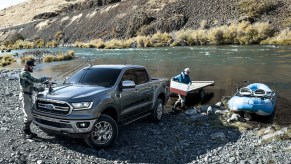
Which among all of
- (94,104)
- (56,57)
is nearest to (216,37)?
(56,57)

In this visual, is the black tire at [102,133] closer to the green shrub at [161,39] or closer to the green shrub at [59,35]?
the green shrub at [161,39]

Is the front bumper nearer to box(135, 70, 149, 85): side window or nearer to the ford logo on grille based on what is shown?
the ford logo on grille

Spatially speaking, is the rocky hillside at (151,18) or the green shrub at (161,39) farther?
the rocky hillside at (151,18)

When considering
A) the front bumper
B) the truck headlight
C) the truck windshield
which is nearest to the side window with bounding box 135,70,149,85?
the truck windshield

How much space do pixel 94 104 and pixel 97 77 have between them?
1639 mm

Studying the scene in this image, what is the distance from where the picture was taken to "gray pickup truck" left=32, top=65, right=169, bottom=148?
8.35 meters

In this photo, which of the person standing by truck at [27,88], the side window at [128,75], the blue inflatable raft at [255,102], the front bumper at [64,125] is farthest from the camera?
the blue inflatable raft at [255,102]

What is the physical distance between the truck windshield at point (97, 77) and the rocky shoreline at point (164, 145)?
1701 mm

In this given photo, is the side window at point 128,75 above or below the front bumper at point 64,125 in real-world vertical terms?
above

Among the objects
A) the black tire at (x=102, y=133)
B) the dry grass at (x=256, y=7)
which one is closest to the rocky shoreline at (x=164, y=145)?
the black tire at (x=102, y=133)

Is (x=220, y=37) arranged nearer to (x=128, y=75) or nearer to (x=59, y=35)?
(x=128, y=75)

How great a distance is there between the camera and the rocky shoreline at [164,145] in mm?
8500

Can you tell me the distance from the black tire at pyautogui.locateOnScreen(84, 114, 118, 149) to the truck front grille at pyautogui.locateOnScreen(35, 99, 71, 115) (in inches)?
32.8

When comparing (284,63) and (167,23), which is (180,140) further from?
(167,23)
